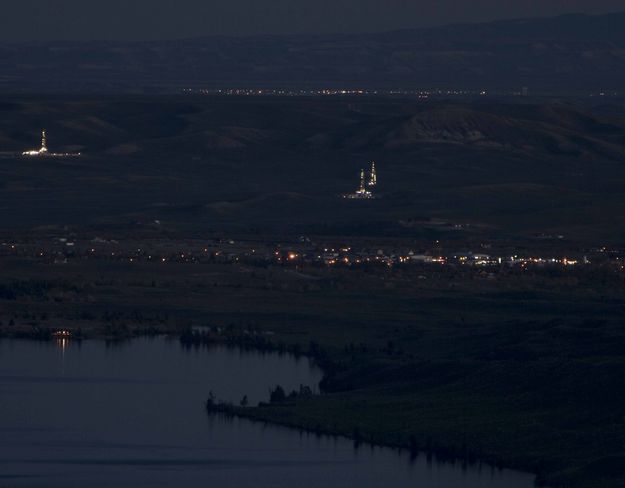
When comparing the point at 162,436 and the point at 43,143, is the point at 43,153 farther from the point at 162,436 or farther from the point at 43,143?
the point at 162,436

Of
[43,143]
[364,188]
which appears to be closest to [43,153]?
[43,143]

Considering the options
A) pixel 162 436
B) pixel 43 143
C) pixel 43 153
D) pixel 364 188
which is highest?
pixel 43 143

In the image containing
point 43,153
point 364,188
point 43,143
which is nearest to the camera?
point 364,188

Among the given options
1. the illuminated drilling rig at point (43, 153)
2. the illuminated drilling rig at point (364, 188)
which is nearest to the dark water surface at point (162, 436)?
the illuminated drilling rig at point (364, 188)

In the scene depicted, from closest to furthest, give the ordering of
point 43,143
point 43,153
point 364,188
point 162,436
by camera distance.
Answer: point 162,436 < point 364,188 < point 43,153 < point 43,143

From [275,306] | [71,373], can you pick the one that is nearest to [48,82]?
[275,306]

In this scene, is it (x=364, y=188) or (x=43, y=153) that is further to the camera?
(x=43, y=153)

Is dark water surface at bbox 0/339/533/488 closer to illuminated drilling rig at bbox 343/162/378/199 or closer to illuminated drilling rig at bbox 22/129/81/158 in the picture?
illuminated drilling rig at bbox 343/162/378/199

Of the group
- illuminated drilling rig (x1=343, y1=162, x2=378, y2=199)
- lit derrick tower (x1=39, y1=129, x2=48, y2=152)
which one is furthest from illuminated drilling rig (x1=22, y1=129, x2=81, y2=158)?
illuminated drilling rig (x1=343, y1=162, x2=378, y2=199)
